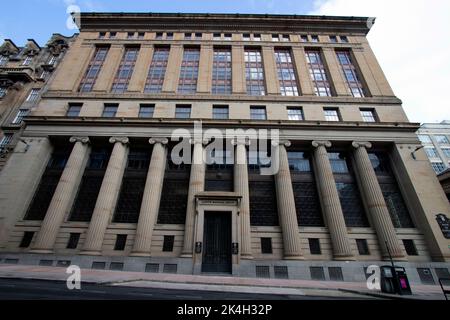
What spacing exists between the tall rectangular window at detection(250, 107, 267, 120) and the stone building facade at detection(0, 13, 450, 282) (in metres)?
0.13

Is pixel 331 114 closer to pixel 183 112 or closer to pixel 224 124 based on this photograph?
pixel 224 124

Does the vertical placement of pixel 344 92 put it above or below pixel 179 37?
below

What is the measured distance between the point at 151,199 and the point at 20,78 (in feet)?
102

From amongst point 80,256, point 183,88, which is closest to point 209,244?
point 80,256

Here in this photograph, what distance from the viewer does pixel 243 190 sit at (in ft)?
65.9

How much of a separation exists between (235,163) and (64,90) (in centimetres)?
2387

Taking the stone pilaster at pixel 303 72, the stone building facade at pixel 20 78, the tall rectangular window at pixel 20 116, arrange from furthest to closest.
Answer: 1. the tall rectangular window at pixel 20 116
2. the stone pilaster at pixel 303 72
3. the stone building facade at pixel 20 78

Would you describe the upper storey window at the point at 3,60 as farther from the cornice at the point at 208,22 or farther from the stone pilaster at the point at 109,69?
the stone pilaster at the point at 109,69

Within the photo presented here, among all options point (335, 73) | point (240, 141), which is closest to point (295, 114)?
point (240, 141)

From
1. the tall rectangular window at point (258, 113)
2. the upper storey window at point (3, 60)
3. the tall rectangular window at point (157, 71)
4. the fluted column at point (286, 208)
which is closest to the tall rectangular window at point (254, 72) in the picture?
the tall rectangular window at point (258, 113)

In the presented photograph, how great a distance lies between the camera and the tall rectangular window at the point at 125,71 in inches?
1108

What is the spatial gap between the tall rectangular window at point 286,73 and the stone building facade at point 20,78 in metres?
33.0

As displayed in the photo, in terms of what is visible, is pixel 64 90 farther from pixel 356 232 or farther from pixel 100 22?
pixel 356 232
